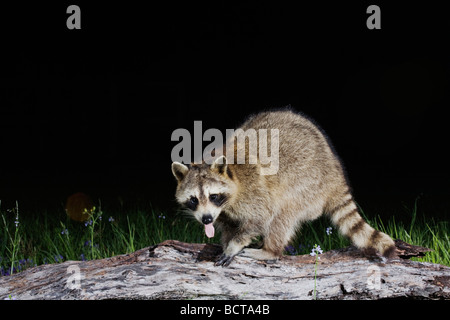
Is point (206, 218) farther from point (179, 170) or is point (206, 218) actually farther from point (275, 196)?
point (275, 196)

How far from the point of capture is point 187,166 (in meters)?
4.04

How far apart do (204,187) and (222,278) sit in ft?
2.27

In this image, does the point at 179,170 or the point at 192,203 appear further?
the point at 179,170

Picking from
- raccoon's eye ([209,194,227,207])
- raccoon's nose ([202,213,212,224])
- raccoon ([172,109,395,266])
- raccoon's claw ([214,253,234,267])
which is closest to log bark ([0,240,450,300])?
raccoon's claw ([214,253,234,267])

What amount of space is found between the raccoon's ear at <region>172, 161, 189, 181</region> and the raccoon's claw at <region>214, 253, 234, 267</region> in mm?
688

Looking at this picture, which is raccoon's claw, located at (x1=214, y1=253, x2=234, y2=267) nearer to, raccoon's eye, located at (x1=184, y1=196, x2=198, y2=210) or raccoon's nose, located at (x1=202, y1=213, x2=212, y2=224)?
raccoon's nose, located at (x1=202, y1=213, x2=212, y2=224)

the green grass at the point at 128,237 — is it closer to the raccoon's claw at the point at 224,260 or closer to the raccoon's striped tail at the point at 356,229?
the raccoon's striped tail at the point at 356,229

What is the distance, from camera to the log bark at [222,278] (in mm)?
3395

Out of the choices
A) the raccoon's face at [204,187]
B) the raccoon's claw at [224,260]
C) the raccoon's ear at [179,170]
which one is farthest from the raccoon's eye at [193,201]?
the raccoon's claw at [224,260]

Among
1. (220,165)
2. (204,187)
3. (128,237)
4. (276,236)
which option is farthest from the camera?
(128,237)

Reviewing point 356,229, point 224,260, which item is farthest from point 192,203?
point 356,229

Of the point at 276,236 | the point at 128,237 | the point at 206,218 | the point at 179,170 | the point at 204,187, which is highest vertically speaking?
the point at 179,170

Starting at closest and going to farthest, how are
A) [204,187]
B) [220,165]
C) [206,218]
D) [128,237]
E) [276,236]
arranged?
[206,218]
[204,187]
[220,165]
[276,236]
[128,237]

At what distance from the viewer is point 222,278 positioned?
3.55 metres
